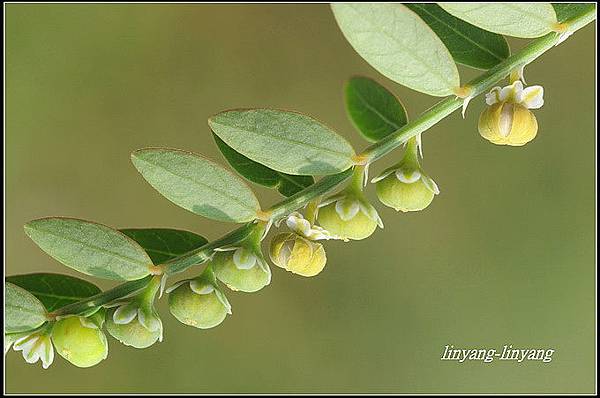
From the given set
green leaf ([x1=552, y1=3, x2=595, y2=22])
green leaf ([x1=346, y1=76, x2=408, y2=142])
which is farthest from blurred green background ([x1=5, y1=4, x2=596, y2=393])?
green leaf ([x1=552, y1=3, x2=595, y2=22])

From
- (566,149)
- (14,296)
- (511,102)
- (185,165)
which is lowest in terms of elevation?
(14,296)

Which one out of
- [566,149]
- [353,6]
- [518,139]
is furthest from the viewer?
[566,149]

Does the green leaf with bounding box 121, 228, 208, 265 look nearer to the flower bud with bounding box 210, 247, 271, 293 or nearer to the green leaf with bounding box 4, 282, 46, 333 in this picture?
the flower bud with bounding box 210, 247, 271, 293

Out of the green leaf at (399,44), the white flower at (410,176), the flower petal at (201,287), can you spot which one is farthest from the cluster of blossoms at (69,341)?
the green leaf at (399,44)

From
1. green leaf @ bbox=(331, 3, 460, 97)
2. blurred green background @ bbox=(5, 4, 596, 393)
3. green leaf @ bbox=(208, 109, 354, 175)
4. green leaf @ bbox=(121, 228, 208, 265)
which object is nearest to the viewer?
green leaf @ bbox=(331, 3, 460, 97)

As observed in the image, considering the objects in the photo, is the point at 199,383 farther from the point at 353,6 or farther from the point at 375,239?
the point at 353,6

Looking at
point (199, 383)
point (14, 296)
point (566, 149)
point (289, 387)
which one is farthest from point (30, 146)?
point (566, 149)

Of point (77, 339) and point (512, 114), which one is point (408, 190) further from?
point (77, 339)
